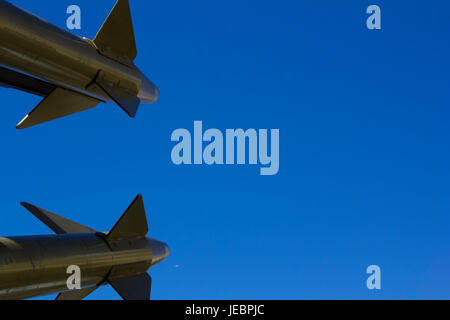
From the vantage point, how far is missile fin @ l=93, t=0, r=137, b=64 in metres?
8.61

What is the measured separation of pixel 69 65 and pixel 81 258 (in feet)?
11.0

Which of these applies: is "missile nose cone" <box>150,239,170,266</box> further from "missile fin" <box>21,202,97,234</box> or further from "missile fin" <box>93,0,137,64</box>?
"missile fin" <box>93,0,137,64</box>

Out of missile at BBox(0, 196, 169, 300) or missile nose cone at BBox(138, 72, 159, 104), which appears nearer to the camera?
missile at BBox(0, 196, 169, 300)

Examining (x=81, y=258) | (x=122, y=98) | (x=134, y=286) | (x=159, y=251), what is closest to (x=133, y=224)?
(x=159, y=251)

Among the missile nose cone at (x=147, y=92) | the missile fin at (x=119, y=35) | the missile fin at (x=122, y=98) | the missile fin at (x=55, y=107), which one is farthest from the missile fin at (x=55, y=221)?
the missile fin at (x=119, y=35)

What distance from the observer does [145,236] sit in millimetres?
9508

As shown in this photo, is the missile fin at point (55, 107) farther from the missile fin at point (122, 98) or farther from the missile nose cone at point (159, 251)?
the missile nose cone at point (159, 251)

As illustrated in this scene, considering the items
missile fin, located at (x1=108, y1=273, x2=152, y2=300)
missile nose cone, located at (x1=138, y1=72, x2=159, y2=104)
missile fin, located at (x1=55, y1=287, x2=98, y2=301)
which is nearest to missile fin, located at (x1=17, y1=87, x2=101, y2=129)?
missile nose cone, located at (x1=138, y1=72, x2=159, y2=104)

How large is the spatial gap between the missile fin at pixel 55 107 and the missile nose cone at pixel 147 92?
1153 mm

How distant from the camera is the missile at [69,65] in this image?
679cm

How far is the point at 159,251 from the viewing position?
970 centimetres

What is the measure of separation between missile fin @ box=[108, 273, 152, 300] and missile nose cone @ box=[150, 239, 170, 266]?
54 cm
